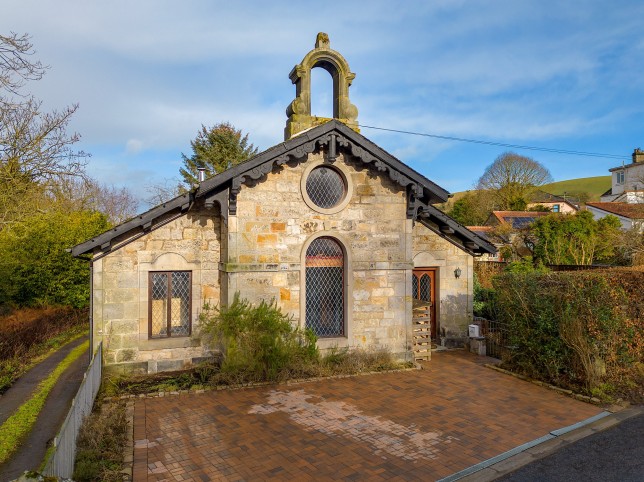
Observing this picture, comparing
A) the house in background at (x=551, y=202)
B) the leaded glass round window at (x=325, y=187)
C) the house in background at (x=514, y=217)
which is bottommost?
the leaded glass round window at (x=325, y=187)

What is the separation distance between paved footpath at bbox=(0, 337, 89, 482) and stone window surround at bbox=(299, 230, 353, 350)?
18.5 ft

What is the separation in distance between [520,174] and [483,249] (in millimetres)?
36747

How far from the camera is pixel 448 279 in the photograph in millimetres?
14039

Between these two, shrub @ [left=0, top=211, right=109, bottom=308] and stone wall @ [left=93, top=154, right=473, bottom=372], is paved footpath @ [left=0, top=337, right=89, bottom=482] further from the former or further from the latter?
shrub @ [left=0, top=211, right=109, bottom=308]

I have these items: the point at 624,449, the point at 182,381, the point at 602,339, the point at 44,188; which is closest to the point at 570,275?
the point at 602,339

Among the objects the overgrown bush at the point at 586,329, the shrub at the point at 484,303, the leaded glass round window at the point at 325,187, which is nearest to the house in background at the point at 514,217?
the shrub at the point at 484,303

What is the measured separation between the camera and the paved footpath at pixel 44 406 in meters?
7.14

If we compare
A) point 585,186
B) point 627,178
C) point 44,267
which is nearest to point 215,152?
→ point 44,267

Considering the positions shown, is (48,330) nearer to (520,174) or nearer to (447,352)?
(447,352)

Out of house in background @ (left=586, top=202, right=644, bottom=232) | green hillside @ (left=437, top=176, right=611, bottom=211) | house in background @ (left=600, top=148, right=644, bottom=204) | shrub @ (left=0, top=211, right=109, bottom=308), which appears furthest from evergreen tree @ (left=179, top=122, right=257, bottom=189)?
green hillside @ (left=437, top=176, right=611, bottom=211)

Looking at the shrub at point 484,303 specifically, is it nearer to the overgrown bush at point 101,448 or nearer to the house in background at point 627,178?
the overgrown bush at point 101,448

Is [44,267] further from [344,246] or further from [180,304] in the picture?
[344,246]

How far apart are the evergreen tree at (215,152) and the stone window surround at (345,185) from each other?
84.8 ft

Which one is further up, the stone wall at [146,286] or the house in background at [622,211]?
the house in background at [622,211]
